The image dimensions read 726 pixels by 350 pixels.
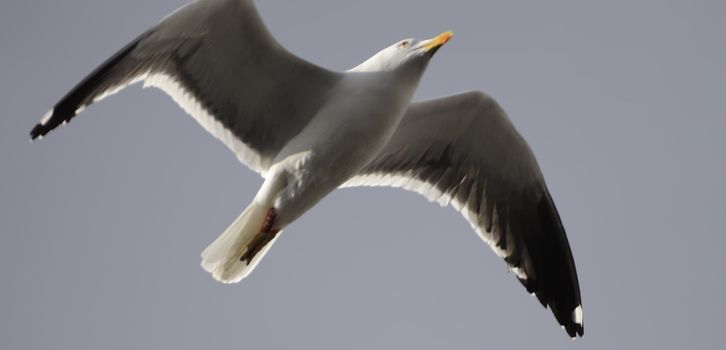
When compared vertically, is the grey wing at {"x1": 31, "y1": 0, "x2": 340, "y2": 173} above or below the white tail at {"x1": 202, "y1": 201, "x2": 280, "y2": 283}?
above

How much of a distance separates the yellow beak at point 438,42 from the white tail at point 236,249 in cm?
144

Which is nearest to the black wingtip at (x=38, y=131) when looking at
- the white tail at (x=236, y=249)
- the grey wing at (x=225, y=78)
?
the grey wing at (x=225, y=78)

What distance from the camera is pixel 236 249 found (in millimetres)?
7266

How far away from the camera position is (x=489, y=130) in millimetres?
7863

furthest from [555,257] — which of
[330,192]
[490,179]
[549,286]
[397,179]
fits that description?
[330,192]

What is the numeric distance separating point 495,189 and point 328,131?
1765mm

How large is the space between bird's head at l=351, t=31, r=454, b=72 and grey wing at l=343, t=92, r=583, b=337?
0.87 meters

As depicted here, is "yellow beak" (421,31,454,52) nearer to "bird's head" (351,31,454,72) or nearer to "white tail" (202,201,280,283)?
"bird's head" (351,31,454,72)

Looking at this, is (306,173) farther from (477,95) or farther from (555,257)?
(555,257)

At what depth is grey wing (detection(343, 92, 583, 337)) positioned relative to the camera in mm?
8031

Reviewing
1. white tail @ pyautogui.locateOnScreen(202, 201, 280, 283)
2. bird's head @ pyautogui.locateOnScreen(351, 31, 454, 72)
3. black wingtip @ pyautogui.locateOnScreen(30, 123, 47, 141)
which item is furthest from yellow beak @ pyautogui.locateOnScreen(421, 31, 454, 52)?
black wingtip @ pyautogui.locateOnScreen(30, 123, 47, 141)

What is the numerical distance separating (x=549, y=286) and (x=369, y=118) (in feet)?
7.40

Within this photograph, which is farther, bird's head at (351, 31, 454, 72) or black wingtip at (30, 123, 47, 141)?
bird's head at (351, 31, 454, 72)

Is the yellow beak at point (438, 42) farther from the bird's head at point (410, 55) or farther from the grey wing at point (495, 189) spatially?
the grey wing at point (495, 189)
